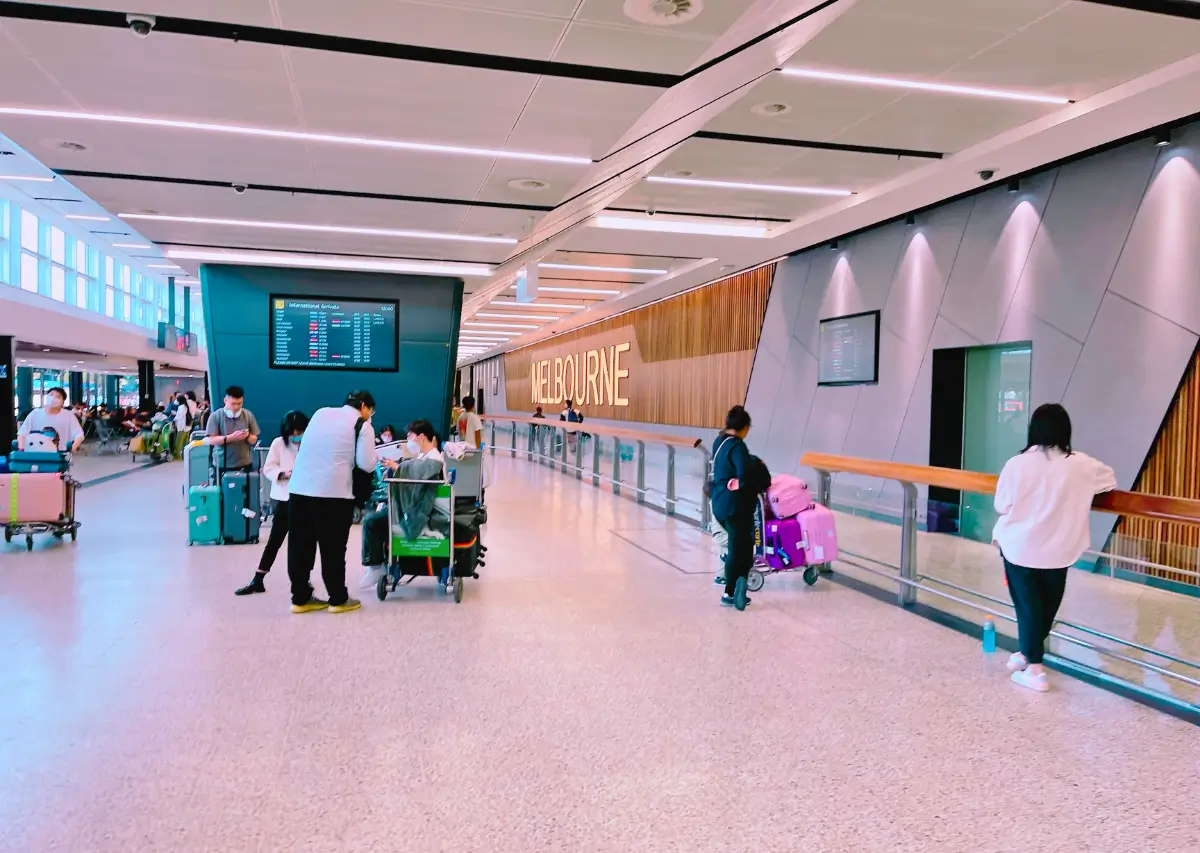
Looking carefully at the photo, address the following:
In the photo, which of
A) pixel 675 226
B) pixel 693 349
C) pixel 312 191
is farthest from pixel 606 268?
pixel 312 191

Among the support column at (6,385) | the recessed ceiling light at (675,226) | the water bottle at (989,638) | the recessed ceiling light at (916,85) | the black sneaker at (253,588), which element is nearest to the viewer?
the water bottle at (989,638)

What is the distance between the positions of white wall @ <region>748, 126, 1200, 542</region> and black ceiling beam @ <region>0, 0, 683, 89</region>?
11.2 feet

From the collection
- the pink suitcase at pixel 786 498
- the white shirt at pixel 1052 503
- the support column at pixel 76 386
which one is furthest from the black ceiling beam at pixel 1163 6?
the support column at pixel 76 386

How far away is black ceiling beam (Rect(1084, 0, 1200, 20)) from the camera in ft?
14.1

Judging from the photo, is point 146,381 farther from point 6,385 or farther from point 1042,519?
point 1042,519

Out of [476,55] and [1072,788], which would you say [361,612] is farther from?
Answer: [1072,788]

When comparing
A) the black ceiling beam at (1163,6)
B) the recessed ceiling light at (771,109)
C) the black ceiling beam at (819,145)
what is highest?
the black ceiling beam at (819,145)

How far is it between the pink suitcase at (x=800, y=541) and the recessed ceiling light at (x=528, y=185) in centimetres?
357

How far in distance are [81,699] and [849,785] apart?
330 cm

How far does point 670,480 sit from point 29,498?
6.52 meters

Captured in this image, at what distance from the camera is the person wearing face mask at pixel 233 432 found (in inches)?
307

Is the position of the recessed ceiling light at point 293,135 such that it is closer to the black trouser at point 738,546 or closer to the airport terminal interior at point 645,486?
the airport terminal interior at point 645,486

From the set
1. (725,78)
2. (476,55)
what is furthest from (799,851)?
(725,78)

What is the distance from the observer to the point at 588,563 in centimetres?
682
